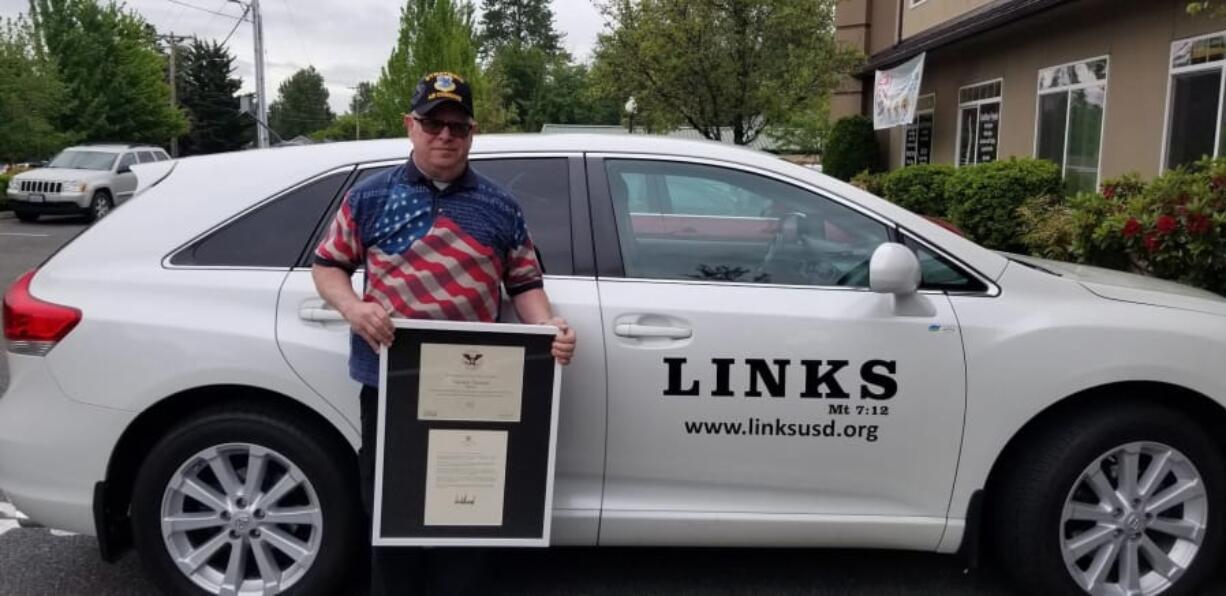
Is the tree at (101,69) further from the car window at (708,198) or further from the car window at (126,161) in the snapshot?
the car window at (708,198)

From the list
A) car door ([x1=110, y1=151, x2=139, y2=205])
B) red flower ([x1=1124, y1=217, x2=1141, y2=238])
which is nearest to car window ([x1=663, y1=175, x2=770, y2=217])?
red flower ([x1=1124, y1=217, x2=1141, y2=238])

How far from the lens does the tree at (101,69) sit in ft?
100.0

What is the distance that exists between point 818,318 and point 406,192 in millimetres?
1368

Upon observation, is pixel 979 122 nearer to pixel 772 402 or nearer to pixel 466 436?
pixel 772 402

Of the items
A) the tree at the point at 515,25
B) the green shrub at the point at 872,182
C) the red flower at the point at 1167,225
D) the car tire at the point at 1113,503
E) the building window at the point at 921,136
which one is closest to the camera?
the car tire at the point at 1113,503

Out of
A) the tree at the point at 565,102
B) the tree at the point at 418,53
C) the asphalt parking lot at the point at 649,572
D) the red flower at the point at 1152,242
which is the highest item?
the tree at the point at 565,102

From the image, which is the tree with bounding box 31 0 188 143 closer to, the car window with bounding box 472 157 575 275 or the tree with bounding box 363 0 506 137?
the tree with bounding box 363 0 506 137

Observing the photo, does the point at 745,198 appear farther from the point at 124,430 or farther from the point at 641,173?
the point at 124,430

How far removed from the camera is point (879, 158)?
20.2 m

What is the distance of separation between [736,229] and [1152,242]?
10.4ft

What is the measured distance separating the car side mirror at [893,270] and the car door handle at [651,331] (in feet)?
1.99

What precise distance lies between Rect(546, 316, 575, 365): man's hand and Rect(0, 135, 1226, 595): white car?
281 mm

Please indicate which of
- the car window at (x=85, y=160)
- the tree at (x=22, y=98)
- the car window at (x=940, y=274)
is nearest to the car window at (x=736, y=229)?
the car window at (x=940, y=274)

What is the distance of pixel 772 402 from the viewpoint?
3152mm
